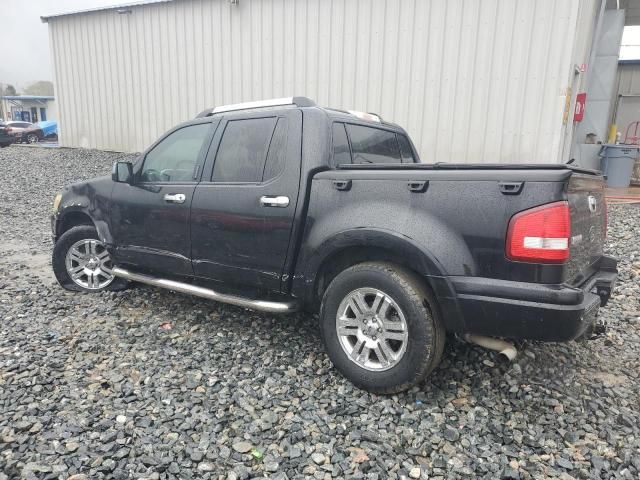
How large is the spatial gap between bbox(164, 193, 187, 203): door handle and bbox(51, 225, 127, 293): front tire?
48.2 inches

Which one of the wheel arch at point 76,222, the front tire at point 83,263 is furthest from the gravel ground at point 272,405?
the wheel arch at point 76,222

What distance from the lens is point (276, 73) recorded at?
10.8 metres

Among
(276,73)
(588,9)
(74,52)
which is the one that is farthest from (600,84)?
(74,52)

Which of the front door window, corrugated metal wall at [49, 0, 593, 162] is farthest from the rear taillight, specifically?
corrugated metal wall at [49, 0, 593, 162]

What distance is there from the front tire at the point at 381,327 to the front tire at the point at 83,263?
2.65m

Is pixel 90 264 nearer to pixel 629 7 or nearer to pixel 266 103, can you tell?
pixel 266 103

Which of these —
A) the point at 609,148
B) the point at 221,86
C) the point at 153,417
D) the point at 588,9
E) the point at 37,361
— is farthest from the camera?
the point at 221,86

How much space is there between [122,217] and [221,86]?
8.19 meters

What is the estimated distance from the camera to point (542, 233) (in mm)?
2379

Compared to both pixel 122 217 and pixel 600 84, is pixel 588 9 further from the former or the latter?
pixel 122 217

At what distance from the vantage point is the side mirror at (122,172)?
4137 mm

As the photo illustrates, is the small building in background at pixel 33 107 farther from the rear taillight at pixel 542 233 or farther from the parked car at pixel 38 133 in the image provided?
the rear taillight at pixel 542 233

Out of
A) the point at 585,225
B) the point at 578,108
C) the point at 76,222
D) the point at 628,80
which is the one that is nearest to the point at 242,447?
the point at 585,225

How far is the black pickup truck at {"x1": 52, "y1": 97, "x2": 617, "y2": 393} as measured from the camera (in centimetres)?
246
